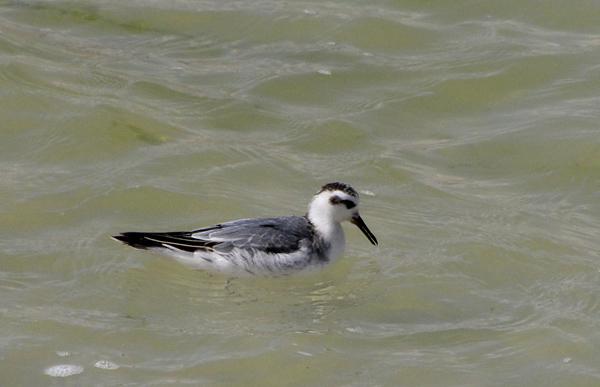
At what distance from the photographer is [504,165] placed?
11.5 meters

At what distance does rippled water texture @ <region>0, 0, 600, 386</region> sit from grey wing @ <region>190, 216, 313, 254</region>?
401 mm

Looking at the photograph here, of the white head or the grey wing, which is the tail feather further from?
the white head

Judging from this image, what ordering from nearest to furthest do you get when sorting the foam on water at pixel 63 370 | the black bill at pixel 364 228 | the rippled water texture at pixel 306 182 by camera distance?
1. the foam on water at pixel 63 370
2. the rippled water texture at pixel 306 182
3. the black bill at pixel 364 228

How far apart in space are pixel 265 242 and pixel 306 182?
2.11 metres

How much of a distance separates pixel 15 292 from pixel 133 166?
9.94 feet

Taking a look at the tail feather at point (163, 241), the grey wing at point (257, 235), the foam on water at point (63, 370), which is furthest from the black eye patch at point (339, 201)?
the foam on water at point (63, 370)

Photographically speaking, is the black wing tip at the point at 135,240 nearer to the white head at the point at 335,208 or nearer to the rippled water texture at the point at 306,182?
the rippled water texture at the point at 306,182

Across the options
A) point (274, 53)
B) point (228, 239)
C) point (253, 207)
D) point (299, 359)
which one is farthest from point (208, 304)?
point (274, 53)

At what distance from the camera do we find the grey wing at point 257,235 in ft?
29.8

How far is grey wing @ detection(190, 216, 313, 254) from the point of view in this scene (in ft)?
29.8

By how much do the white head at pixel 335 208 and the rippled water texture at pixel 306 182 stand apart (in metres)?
→ 0.49

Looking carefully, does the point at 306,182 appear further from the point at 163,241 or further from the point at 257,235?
the point at 163,241

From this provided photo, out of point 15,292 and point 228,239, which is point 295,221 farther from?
point 15,292

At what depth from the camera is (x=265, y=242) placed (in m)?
9.12
